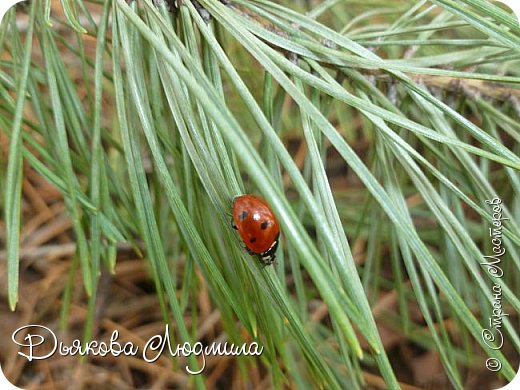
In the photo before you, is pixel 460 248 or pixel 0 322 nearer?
pixel 460 248

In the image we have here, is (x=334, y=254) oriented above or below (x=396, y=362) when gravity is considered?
above

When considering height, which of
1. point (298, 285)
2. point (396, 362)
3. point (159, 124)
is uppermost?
point (159, 124)

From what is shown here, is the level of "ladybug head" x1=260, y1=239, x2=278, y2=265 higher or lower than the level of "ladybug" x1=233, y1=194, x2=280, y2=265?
lower

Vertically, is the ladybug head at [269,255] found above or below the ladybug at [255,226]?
below

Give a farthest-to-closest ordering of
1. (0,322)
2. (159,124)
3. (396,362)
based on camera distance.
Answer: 1. (396,362)
2. (0,322)
3. (159,124)

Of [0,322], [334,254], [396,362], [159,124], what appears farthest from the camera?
[396,362]

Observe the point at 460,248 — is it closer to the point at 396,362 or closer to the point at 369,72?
the point at 369,72

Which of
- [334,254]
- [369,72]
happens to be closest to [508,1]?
[369,72]
